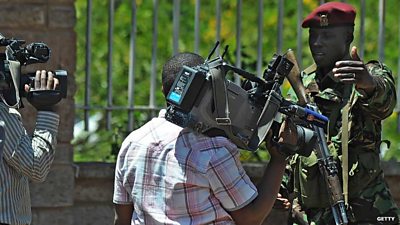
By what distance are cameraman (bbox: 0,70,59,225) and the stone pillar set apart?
1544 mm

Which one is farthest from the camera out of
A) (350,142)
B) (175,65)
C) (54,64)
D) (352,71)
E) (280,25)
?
(280,25)

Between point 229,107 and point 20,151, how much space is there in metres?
0.93

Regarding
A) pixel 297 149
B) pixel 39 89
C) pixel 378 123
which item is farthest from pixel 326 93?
pixel 39 89

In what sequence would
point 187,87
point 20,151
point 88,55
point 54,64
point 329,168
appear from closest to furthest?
point 187,87 < point 20,151 < point 329,168 < point 54,64 < point 88,55

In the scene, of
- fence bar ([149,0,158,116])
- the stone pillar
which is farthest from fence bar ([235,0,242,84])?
the stone pillar

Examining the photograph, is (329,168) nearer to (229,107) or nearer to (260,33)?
(229,107)

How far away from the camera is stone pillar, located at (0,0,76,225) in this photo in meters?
6.44

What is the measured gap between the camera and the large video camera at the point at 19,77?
4.73m

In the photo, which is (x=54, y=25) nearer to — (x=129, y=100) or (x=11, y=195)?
(x=129, y=100)

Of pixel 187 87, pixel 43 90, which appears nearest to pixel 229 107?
pixel 187 87

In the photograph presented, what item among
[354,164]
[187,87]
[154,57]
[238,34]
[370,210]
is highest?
[187,87]

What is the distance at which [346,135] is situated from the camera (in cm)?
542

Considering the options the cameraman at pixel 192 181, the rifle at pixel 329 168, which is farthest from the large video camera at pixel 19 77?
the rifle at pixel 329 168

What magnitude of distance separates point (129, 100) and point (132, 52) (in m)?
0.28
